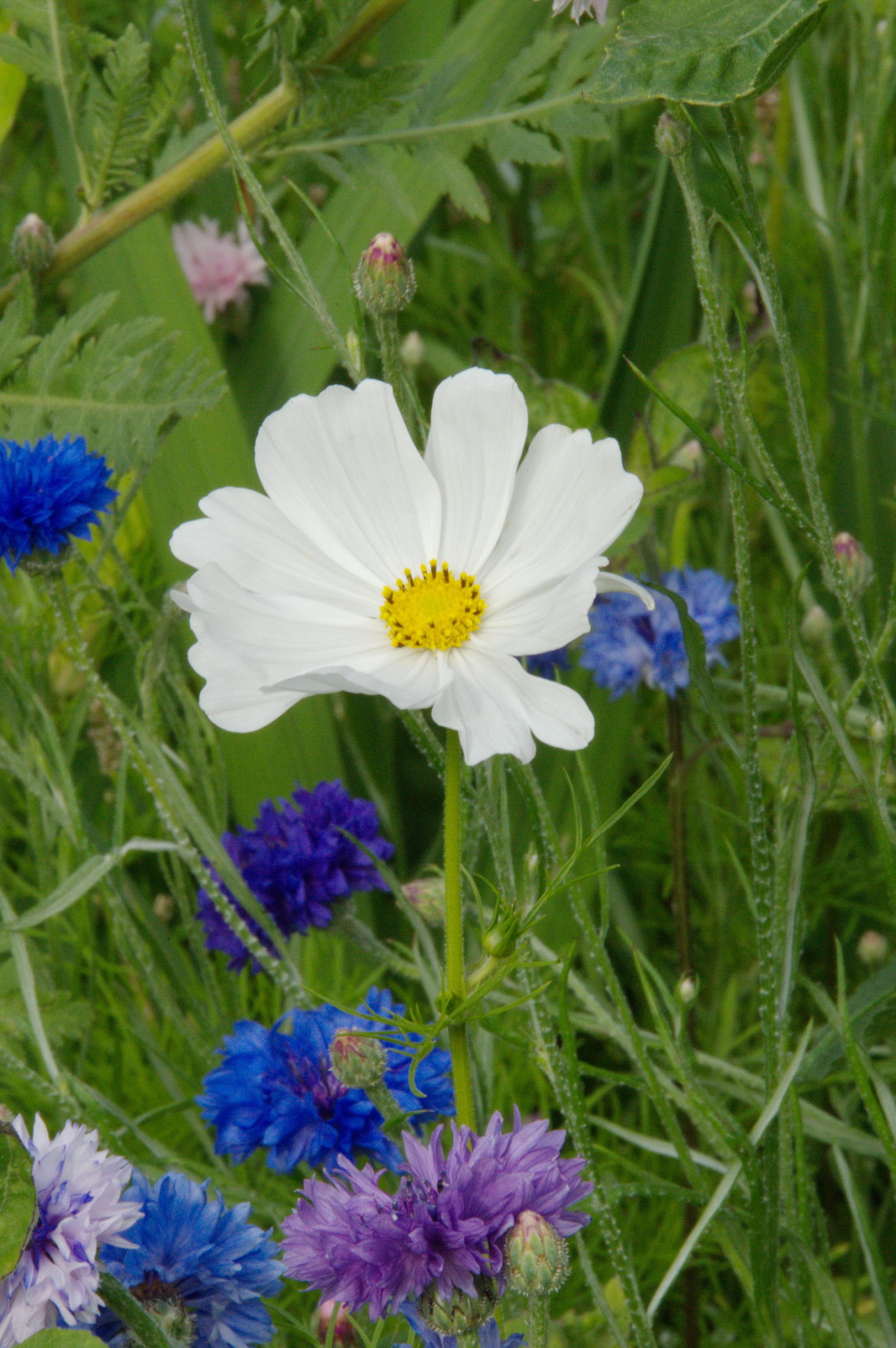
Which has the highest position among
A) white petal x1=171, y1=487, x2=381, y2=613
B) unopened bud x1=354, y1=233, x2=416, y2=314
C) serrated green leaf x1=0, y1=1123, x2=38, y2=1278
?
unopened bud x1=354, y1=233, x2=416, y2=314

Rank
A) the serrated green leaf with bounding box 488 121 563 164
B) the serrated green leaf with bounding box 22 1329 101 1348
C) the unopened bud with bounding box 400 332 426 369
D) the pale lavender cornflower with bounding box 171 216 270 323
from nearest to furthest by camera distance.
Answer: the serrated green leaf with bounding box 22 1329 101 1348
the serrated green leaf with bounding box 488 121 563 164
the unopened bud with bounding box 400 332 426 369
the pale lavender cornflower with bounding box 171 216 270 323

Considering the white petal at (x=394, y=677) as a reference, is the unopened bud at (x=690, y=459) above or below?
above

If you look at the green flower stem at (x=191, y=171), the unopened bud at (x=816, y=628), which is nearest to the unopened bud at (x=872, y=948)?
the unopened bud at (x=816, y=628)

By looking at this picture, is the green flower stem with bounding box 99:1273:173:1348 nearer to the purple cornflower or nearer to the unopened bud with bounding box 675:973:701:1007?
the purple cornflower

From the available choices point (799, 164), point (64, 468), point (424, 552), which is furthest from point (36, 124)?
point (424, 552)

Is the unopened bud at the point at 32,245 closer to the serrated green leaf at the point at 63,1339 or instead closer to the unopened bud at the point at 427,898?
the unopened bud at the point at 427,898

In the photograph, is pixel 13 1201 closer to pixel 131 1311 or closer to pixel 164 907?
pixel 131 1311

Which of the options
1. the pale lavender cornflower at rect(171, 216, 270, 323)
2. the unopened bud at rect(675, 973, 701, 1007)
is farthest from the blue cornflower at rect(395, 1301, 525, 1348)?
the pale lavender cornflower at rect(171, 216, 270, 323)
